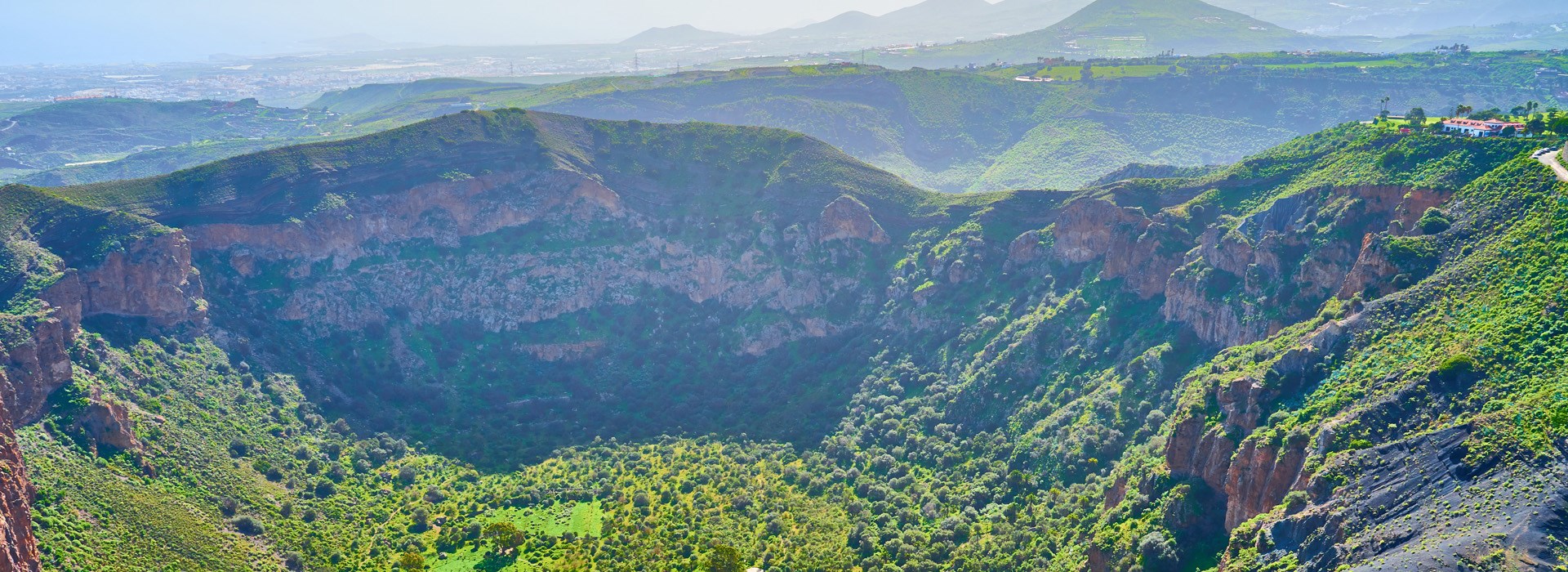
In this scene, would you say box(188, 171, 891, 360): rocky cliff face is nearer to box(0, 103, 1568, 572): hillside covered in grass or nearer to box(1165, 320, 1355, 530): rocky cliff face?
box(0, 103, 1568, 572): hillside covered in grass

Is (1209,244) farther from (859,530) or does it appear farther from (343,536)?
(343,536)

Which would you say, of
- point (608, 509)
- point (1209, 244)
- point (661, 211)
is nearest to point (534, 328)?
point (661, 211)

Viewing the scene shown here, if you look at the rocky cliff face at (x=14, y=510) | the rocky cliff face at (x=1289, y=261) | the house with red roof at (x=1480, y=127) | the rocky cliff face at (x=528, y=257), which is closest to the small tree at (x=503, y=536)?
the rocky cliff face at (x=14, y=510)

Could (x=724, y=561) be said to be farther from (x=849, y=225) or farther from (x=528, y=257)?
(x=528, y=257)

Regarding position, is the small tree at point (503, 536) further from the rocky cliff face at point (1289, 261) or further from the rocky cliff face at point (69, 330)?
the rocky cliff face at point (1289, 261)

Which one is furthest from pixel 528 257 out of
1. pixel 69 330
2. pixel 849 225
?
pixel 69 330

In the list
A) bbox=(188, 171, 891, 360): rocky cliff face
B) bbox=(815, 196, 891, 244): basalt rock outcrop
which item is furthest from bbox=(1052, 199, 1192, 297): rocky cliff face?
bbox=(188, 171, 891, 360): rocky cliff face
